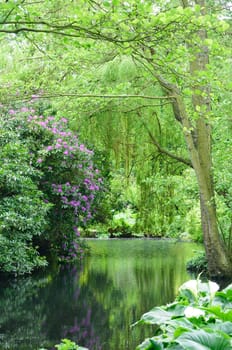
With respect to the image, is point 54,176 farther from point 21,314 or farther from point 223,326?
point 223,326

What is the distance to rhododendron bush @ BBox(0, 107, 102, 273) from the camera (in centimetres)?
1065

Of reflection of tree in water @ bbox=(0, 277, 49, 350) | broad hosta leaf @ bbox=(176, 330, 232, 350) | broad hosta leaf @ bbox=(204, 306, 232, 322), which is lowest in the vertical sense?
reflection of tree in water @ bbox=(0, 277, 49, 350)

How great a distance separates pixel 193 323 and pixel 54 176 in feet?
32.4

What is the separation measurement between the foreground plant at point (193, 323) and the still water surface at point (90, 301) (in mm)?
2986

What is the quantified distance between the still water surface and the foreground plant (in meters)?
2.99

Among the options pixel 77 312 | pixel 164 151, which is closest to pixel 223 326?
pixel 77 312

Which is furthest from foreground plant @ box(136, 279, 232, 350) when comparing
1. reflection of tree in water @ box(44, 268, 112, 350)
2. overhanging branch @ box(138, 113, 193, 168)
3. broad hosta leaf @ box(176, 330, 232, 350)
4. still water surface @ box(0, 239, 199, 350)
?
overhanging branch @ box(138, 113, 193, 168)

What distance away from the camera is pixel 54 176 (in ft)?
39.3

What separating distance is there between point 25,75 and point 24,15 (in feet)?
23.4

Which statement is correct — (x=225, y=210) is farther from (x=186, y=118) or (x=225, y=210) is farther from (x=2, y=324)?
(x=2, y=324)

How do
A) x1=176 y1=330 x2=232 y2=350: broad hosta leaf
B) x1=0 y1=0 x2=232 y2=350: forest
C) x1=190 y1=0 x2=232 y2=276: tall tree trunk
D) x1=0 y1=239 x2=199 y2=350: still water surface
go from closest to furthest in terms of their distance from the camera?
1. x1=176 y1=330 x2=232 y2=350: broad hosta leaf
2. x1=0 y1=239 x2=199 y2=350: still water surface
3. x1=0 y1=0 x2=232 y2=350: forest
4. x1=190 y1=0 x2=232 y2=276: tall tree trunk

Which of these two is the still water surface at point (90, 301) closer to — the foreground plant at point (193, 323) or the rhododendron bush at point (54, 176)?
the rhododendron bush at point (54, 176)

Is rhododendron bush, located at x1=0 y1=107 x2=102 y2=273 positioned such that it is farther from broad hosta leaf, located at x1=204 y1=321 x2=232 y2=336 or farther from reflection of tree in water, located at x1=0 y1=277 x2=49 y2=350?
broad hosta leaf, located at x1=204 y1=321 x2=232 y2=336

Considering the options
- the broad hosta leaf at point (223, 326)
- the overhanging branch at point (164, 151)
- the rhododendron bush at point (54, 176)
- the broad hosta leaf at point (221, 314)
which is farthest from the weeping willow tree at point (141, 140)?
the broad hosta leaf at point (223, 326)
